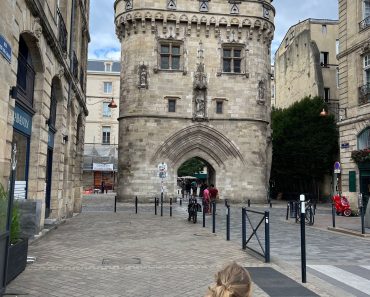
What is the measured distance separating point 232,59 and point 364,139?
12503 mm

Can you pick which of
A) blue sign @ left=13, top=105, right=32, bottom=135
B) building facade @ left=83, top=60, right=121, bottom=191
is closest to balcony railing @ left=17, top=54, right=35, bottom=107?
blue sign @ left=13, top=105, right=32, bottom=135

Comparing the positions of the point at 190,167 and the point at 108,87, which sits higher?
the point at 108,87

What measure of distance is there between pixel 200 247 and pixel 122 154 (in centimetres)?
1942

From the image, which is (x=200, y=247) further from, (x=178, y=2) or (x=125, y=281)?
(x=178, y=2)

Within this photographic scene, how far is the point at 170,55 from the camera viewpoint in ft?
94.6

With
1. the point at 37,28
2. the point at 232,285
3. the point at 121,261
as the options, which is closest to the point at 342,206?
the point at 121,261

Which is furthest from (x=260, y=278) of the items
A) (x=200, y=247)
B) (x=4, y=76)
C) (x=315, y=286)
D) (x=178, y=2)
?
(x=178, y=2)

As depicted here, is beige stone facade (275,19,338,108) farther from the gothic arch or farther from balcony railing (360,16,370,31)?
balcony railing (360,16,370,31)

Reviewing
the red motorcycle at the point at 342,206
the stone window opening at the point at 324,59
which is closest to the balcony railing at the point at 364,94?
the red motorcycle at the point at 342,206

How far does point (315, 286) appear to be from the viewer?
242 inches

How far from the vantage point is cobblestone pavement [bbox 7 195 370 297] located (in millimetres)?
5797

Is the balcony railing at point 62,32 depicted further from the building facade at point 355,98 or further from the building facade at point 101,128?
the building facade at point 101,128

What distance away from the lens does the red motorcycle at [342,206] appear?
19453mm

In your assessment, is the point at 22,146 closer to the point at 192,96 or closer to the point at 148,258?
the point at 148,258
